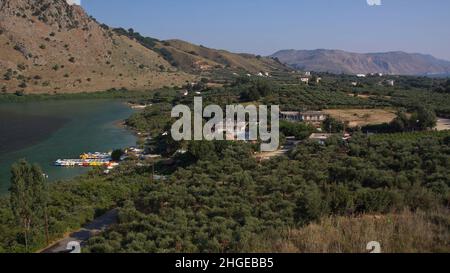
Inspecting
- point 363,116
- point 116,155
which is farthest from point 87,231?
point 363,116

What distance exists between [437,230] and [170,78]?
86073 mm

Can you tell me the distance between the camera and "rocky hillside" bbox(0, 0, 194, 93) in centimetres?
7800

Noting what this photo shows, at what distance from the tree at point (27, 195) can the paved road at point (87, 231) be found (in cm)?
97

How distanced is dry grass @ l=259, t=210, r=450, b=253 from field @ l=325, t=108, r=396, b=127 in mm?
30978

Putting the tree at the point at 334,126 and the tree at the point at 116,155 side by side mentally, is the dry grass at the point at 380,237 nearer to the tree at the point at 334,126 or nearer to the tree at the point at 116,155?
the tree at the point at 116,155

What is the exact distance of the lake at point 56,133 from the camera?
3161 centimetres

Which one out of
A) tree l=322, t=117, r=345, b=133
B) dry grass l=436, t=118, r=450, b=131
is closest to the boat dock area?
tree l=322, t=117, r=345, b=133

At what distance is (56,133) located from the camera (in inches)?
1706

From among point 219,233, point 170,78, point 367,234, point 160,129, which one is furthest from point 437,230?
point 170,78

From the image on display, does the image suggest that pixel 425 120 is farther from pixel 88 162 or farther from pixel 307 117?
pixel 88 162

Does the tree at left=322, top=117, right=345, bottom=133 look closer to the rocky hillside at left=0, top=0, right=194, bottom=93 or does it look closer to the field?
the field

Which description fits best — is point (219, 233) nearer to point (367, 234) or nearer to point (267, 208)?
point (267, 208)

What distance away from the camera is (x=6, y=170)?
2845cm

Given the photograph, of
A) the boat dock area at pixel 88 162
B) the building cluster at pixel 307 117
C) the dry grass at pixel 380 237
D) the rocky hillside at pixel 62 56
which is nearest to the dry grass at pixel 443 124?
the building cluster at pixel 307 117
